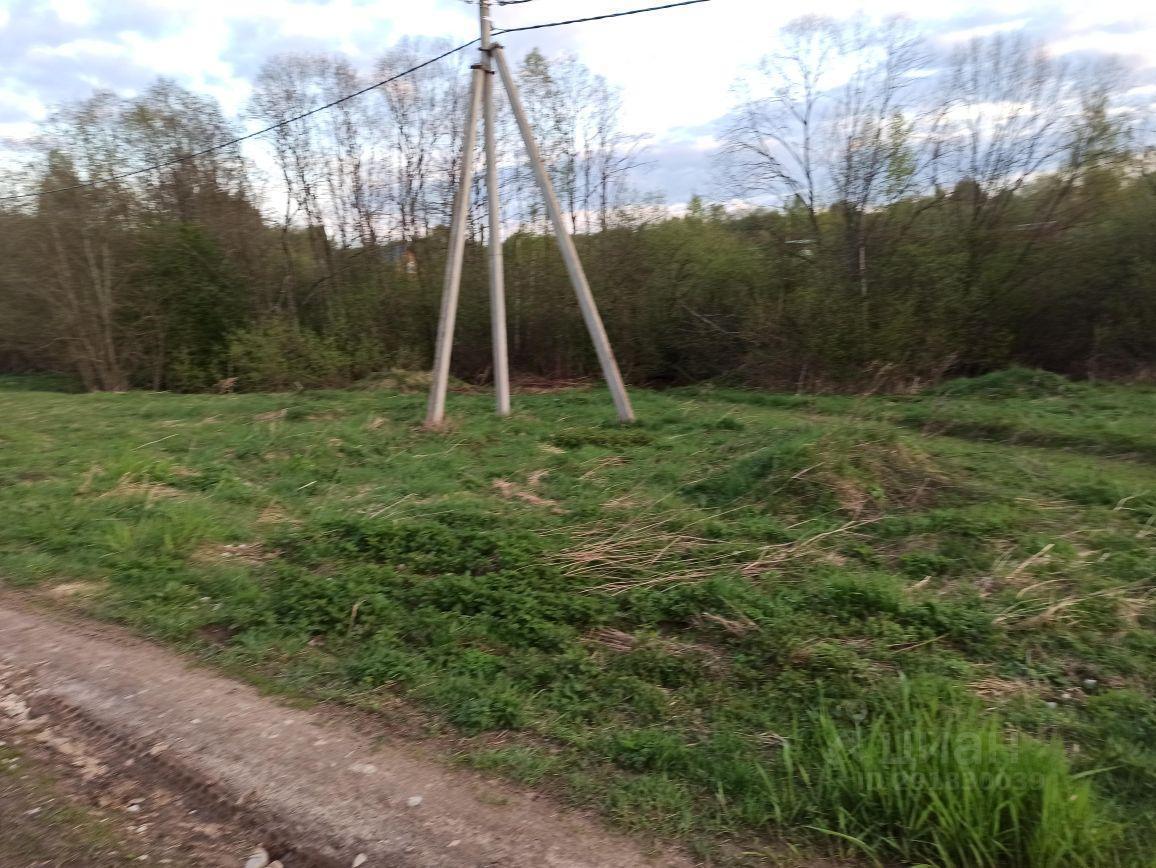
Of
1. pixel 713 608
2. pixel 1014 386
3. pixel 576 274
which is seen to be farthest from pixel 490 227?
pixel 1014 386

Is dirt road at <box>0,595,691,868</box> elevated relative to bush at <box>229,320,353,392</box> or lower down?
lower down

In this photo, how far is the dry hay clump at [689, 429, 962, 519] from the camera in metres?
6.78

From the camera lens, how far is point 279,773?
333cm

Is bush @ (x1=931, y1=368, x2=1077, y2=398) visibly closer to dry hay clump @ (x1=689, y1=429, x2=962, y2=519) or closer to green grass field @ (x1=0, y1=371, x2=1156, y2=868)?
green grass field @ (x1=0, y1=371, x2=1156, y2=868)

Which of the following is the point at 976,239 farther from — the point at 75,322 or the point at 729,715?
the point at 75,322

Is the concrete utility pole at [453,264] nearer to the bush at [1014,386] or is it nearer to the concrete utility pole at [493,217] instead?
the concrete utility pole at [493,217]

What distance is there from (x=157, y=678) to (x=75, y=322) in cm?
2020

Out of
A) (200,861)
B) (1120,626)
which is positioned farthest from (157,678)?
(1120,626)

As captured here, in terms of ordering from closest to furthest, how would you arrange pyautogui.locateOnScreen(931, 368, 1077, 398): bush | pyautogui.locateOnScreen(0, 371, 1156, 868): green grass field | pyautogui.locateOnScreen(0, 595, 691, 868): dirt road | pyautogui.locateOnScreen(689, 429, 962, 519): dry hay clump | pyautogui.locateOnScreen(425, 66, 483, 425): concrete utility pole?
pyautogui.locateOnScreen(0, 595, 691, 868): dirt road < pyautogui.locateOnScreen(0, 371, 1156, 868): green grass field < pyautogui.locateOnScreen(689, 429, 962, 519): dry hay clump < pyautogui.locateOnScreen(425, 66, 483, 425): concrete utility pole < pyautogui.locateOnScreen(931, 368, 1077, 398): bush

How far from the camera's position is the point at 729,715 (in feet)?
12.5

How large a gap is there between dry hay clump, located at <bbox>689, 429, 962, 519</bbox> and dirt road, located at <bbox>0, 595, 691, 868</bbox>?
4376 millimetres

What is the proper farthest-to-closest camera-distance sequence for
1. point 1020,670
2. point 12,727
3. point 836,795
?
point 1020,670, point 12,727, point 836,795

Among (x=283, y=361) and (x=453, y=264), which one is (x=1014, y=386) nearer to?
(x=453, y=264)

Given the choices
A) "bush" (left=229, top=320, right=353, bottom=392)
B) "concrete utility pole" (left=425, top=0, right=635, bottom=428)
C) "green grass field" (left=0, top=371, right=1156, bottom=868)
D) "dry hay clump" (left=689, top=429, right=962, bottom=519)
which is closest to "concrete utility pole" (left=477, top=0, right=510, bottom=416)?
"concrete utility pole" (left=425, top=0, right=635, bottom=428)
